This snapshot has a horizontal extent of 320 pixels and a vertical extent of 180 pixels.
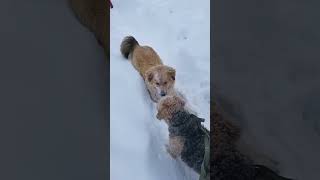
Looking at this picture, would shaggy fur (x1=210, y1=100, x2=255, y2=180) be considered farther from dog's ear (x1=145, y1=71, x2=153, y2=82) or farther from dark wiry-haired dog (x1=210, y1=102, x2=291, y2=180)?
dog's ear (x1=145, y1=71, x2=153, y2=82)

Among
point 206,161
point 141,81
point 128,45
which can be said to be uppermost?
point 128,45

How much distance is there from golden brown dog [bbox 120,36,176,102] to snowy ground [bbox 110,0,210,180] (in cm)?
2

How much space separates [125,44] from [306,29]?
0.58 metres

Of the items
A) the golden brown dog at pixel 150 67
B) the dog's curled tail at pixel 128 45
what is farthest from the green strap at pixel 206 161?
the dog's curled tail at pixel 128 45

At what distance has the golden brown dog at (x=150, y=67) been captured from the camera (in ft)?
4.95

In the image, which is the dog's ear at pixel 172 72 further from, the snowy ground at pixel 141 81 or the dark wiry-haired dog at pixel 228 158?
the dark wiry-haired dog at pixel 228 158

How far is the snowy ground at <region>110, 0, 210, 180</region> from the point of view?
4.86 ft

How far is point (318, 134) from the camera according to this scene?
1.46 m

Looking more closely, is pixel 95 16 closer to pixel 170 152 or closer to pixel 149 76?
pixel 149 76

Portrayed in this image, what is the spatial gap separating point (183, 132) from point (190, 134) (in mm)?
24

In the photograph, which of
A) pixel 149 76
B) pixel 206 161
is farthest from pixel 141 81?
pixel 206 161

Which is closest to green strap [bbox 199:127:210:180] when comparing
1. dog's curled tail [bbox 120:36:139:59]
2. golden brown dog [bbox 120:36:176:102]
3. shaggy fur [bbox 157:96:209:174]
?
shaggy fur [bbox 157:96:209:174]

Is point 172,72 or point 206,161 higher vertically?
point 172,72

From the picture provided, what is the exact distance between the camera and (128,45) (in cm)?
151
